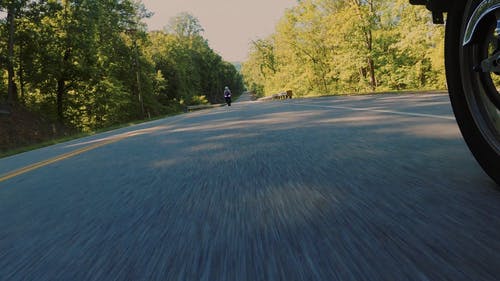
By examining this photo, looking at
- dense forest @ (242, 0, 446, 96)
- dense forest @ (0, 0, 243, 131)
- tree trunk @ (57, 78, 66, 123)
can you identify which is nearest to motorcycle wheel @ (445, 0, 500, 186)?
dense forest @ (242, 0, 446, 96)

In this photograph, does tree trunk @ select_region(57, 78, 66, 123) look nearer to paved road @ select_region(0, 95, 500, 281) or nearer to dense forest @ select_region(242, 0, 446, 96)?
dense forest @ select_region(242, 0, 446, 96)

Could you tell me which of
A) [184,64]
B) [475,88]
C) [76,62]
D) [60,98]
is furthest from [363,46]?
[184,64]

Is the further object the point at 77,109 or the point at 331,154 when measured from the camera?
the point at 77,109

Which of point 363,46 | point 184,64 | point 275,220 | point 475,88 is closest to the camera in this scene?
point 275,220

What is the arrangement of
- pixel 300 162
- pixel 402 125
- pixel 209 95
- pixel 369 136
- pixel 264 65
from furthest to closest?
1. pixel 209 95
2. pixel 264 65
3. pixel 402 125
4. pixel 369 136
5. pixel 300 162

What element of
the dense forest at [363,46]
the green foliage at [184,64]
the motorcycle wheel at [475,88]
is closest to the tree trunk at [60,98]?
the green foliage at [184,64]

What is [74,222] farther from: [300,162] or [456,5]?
[456,5]

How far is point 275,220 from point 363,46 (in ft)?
99.4

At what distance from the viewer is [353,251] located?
1.35m

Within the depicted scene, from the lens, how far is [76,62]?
1175 inches

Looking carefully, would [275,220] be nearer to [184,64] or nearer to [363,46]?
[363,46]

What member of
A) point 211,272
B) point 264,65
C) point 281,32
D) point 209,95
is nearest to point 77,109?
point 281,32

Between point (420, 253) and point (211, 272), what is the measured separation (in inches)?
28.3

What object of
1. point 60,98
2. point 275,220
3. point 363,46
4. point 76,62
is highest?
point 76,62
